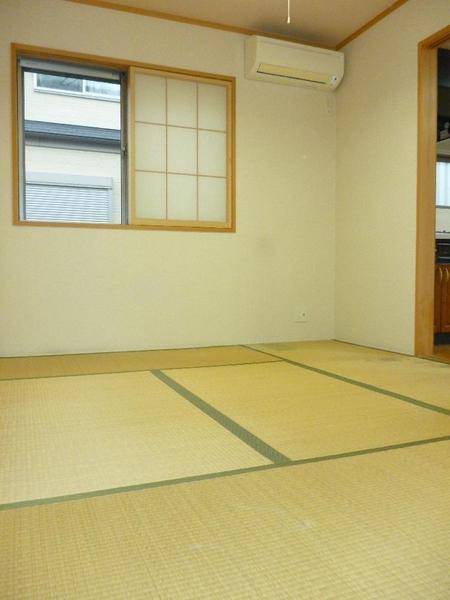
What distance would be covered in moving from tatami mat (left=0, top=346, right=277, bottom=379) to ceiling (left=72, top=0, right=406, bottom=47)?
2674mm

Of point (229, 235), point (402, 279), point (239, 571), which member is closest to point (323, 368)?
point (402, 279)

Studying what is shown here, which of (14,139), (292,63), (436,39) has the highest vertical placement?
(292,63)

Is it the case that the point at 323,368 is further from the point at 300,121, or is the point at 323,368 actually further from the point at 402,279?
the point at 300,121

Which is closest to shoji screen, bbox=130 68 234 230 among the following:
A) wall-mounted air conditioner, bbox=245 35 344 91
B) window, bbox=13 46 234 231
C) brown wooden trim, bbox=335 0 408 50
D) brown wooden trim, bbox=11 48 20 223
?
window, bbox=13 46 234 231

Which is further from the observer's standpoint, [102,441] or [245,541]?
[102,441]

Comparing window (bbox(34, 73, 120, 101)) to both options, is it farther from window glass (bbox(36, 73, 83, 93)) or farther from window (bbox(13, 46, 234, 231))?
window (bbox(13, 46, 234, 231))

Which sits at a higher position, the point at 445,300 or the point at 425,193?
the point at 425,193

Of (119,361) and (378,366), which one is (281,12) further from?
(119,361)

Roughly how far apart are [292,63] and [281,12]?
39cm

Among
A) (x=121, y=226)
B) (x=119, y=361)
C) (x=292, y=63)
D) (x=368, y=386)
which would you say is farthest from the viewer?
(x=292, y=63)

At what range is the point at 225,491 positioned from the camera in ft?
4.26

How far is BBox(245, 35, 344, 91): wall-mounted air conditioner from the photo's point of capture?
13.1ft

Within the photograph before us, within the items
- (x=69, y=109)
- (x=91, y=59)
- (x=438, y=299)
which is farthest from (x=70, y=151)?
(x=438, y=299)

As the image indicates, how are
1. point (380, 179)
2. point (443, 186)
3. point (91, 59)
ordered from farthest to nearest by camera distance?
point (443, 186), point (380, 179), point (91, 59)
